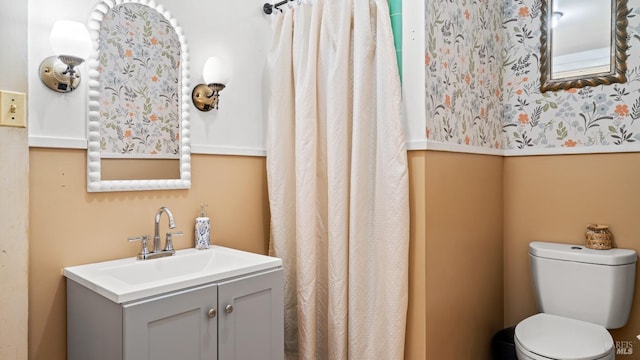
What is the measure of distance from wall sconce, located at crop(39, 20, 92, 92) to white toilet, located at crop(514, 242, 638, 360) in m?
2.04

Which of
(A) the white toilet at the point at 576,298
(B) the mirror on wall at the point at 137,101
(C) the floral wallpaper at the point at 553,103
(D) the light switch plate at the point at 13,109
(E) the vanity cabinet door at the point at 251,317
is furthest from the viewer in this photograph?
(C) the floral wallpaper at the point at 553,103

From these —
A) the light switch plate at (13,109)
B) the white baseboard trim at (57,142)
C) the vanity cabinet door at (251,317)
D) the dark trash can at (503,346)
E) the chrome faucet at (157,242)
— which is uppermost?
the light switch plate at (13,109)

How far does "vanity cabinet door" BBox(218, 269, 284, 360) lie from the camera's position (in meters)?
1.41

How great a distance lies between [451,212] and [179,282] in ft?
4.02

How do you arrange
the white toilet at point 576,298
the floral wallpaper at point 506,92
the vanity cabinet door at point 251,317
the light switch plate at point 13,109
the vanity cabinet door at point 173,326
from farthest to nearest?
1. the floral wallpaper at point 506,92
2. the white toilet at point 576,298
3. the vanity cabinet door at point 251,317
4. the light switch plate at point 13,109
5. the vanity cabinet door at point 173,326

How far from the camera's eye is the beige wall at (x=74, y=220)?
142 centimetres

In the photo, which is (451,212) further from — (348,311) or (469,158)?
(348,311)

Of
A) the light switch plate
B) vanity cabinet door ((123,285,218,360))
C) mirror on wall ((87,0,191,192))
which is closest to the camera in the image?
vanity cabinet door ((123,285,218,360))

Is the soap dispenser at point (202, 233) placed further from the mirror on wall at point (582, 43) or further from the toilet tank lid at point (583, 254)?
the mirror on wall at point (582, 43)

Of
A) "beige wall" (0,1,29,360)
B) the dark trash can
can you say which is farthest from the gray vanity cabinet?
the dark trash can

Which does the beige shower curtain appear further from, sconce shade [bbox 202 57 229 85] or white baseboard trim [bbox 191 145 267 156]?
sconce shade [bbox 202 57 229 85]

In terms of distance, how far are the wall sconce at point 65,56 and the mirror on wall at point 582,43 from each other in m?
2.21

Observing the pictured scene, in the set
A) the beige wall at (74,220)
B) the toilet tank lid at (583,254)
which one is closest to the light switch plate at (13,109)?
the beige wall at (74,220)

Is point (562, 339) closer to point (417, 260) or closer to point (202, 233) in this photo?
point (417, 260)
